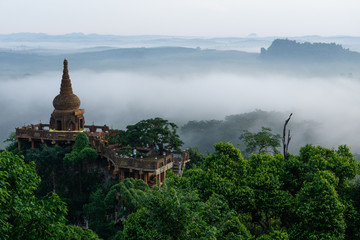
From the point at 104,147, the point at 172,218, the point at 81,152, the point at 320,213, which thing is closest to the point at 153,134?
the point at 104,147

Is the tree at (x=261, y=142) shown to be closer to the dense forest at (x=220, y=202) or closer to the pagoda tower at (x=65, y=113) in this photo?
the dense forest at (x=220, y=202)

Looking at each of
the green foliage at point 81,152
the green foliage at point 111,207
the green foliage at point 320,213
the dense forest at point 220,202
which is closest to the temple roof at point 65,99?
the green foliage at point 81,152

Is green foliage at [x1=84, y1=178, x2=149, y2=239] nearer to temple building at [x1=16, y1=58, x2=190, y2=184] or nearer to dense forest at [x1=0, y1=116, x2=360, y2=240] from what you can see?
dense forest at [x1=0, y1=116, x2=360, y2=240]

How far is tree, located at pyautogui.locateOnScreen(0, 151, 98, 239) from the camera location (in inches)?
462

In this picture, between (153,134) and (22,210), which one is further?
(153,134)

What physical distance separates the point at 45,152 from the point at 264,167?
22.1 metres

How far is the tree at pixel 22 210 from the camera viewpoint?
1174 centimetres

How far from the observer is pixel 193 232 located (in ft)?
43.6

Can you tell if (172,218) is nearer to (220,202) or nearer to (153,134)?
(220,202)

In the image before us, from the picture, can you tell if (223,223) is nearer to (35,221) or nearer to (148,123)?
(35,221)

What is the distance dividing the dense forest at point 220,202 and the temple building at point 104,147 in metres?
2.95

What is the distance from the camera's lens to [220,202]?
16844 mm

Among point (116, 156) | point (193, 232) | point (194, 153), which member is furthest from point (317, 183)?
point (194, 153)

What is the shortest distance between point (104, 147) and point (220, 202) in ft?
66.2
